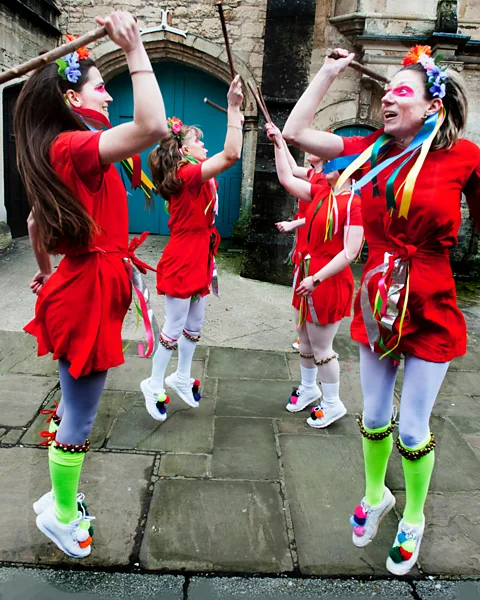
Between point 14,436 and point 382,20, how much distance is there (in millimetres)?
8280

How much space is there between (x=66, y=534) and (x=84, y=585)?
203 millimetres

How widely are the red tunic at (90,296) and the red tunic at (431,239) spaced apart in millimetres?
1048

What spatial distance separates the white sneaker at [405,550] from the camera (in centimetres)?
201

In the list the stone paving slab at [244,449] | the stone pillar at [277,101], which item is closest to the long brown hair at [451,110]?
the stone paving slab at [244,449]

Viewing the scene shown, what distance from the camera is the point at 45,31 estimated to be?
8438 millimetres

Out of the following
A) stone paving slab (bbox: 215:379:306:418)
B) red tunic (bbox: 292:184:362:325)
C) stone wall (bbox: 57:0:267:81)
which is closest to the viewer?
red tunic (bbox: 292:184:362:325)

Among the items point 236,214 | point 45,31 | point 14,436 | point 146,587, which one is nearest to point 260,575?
point 146,587

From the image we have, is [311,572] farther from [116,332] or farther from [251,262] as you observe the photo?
[251,262]

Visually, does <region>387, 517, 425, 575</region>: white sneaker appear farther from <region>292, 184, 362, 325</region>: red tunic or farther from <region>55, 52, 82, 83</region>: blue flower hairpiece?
<region>55, 52, 82, 83</region>: blue flower hairpiece

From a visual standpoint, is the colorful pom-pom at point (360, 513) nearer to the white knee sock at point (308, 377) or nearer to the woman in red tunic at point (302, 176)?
the white knee sock at point (308, 377)

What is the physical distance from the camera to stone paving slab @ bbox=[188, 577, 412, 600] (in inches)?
74.6

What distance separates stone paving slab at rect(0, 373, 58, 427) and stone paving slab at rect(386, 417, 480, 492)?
7.33 feet

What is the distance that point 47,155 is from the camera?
1.70 meters

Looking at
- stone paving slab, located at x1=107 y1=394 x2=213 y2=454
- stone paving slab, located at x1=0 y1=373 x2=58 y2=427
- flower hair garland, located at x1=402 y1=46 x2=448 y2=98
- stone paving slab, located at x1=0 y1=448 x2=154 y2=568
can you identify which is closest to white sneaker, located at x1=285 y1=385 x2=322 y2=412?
stone paving slab, located at x1=107 y1=394 x2=213 y2=454
